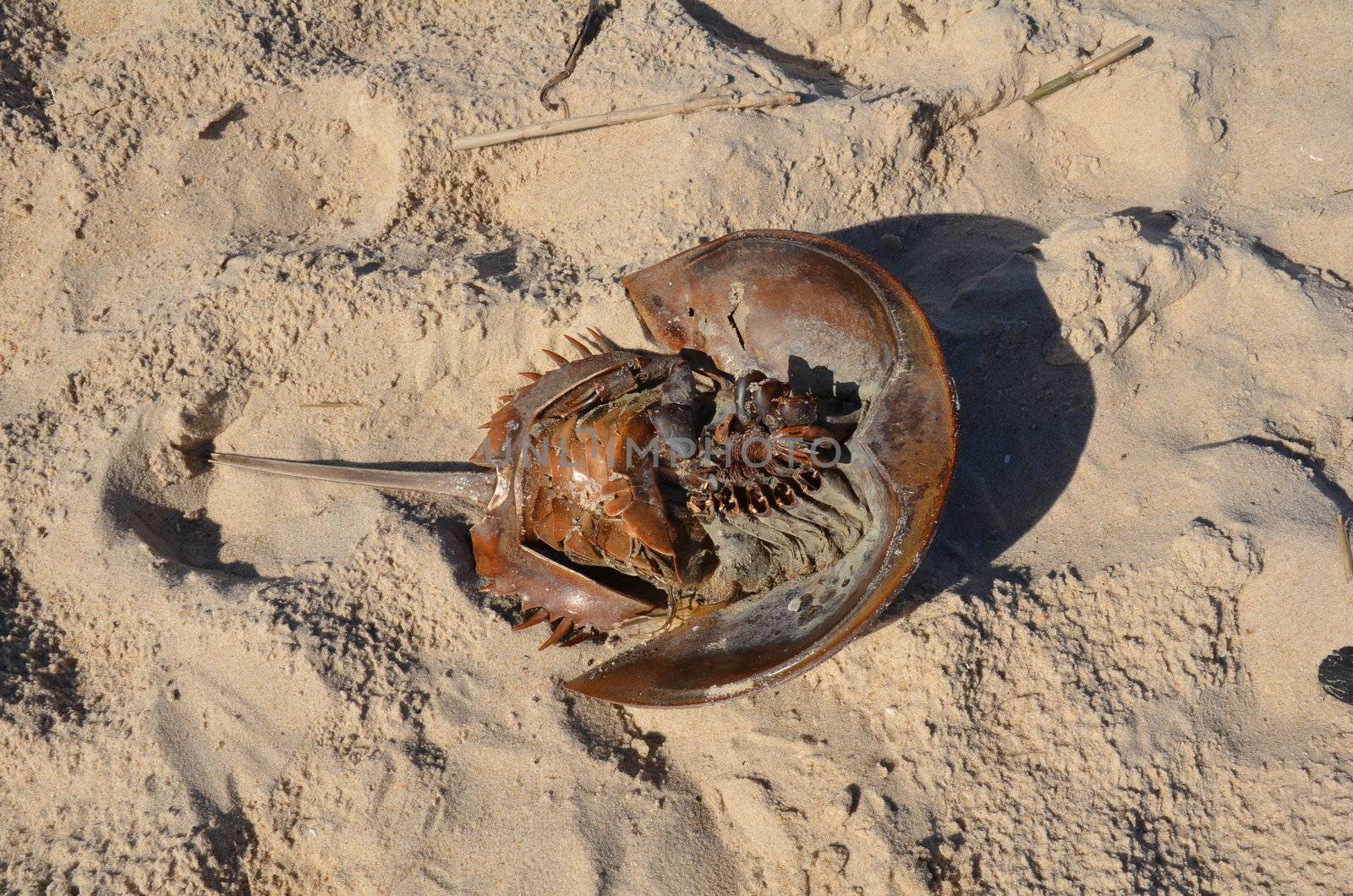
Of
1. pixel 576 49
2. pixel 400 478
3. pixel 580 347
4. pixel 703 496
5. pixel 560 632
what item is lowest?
pixel 560 632


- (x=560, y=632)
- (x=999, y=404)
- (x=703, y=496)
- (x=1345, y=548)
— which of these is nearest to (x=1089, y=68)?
(x=999, y=404)

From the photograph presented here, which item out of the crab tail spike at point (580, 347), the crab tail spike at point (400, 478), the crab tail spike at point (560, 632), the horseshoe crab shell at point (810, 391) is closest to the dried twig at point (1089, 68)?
the horseshoe crab shell at point (810, 391)

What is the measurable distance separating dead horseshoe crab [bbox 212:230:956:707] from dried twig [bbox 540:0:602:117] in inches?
35.9

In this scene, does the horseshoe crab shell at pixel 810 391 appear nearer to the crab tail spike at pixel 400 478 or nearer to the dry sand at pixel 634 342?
the dry sand at pixel 634 342

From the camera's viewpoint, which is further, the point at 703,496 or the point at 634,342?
the point at 634,342

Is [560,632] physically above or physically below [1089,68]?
below

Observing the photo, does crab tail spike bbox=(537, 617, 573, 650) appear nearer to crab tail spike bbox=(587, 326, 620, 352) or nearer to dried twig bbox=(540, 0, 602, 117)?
crab tail spike bbox=(587, 326, 620, 352)

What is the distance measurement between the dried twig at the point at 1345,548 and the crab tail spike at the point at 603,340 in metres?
2.15

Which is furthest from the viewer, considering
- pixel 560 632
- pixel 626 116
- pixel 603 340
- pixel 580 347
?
pixel 626 116

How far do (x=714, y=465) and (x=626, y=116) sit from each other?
4.53 feet

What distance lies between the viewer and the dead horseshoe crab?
7.66ft

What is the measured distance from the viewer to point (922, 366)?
229cm

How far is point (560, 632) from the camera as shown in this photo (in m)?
2.53

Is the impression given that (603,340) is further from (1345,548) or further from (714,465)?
(1345,548)
